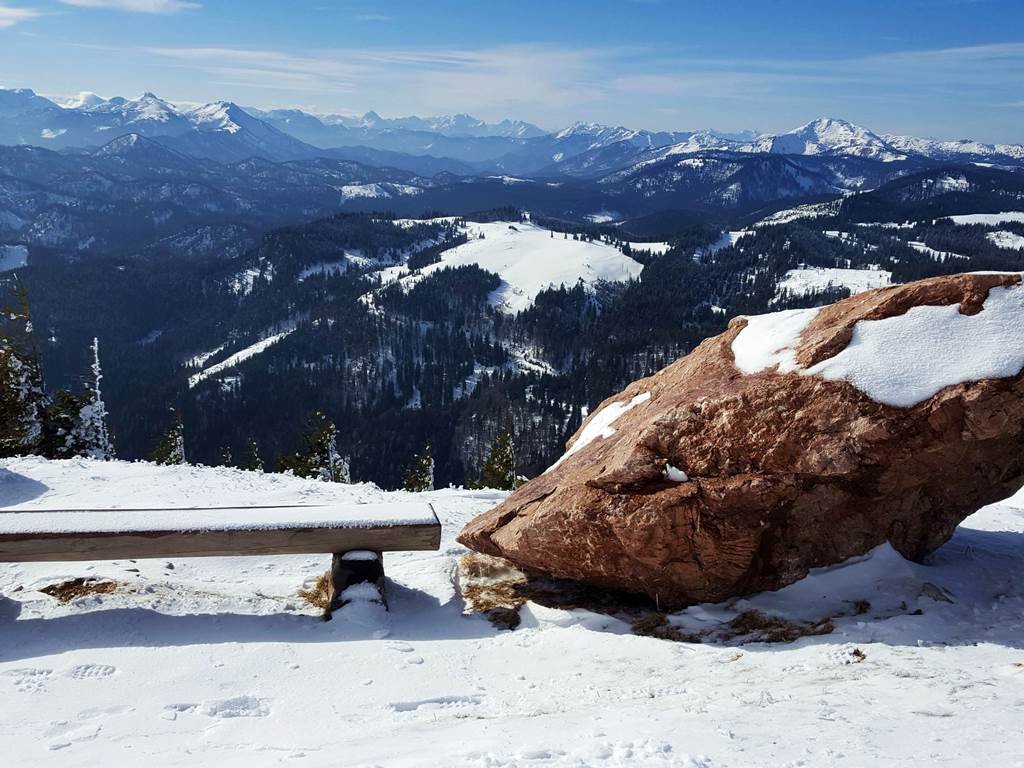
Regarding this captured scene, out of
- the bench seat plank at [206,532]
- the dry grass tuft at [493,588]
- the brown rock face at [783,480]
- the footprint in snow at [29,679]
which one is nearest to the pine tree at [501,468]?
the dry grass tuft at [493,588]

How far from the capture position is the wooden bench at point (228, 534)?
800cm

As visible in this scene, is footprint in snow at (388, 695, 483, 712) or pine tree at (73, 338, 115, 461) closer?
Answer: footprint in snow at (388, 695, 483, 712)

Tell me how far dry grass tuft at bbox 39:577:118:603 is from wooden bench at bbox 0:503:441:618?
1.99ft

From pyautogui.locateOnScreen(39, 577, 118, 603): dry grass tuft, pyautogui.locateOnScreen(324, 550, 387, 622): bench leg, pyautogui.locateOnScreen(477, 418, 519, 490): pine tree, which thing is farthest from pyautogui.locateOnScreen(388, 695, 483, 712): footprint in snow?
pyautogui.locateOnScreen(477, 418, 519, 490): pine tree

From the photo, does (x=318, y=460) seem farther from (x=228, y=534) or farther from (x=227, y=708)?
(x=227, y=708)

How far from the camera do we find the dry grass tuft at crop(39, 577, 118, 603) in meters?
8.30

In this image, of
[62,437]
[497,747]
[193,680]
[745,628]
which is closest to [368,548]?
[193,680]

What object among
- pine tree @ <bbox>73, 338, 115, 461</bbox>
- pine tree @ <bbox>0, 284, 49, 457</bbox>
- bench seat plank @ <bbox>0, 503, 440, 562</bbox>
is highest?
bench seat plank @ <bbox>0, 503, 440, 562</bbox>

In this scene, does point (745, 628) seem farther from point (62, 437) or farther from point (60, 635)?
point (62, 437)

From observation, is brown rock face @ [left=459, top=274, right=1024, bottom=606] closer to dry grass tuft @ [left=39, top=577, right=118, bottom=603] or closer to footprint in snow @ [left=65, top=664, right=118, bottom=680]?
footprint in snow @ [left=65, top=664, right=118, bottom=680]

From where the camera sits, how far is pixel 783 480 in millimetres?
7918

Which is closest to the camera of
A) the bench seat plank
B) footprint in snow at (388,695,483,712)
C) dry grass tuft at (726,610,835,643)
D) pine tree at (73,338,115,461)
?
footprint in snow at (388,695,483,712)

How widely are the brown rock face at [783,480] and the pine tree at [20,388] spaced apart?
2647 centimetres

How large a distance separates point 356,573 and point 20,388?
3440cm
